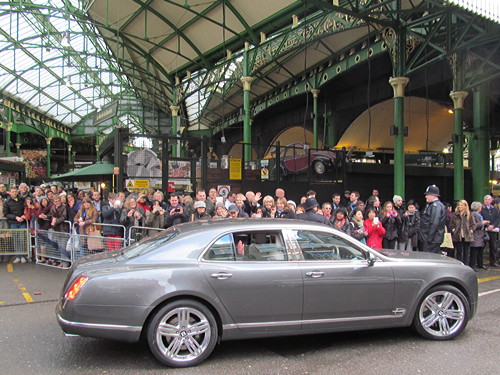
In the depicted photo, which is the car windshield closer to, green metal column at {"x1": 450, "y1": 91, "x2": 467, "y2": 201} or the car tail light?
the car tail light

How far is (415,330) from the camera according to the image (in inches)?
177

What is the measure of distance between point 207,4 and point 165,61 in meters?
7.35

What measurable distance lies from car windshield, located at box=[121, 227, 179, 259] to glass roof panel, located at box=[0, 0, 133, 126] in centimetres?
1481

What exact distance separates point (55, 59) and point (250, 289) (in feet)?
101

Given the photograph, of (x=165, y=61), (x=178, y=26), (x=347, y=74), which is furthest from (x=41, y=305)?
(x=165, y=61)

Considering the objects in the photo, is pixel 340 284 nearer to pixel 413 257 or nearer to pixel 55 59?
pixel 413 257

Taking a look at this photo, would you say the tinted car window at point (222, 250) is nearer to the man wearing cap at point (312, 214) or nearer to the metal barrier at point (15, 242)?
the man wearing cap at point (312, 214)

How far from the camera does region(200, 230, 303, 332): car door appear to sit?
380 centimetres

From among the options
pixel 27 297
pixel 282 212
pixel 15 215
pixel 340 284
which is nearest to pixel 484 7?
pixel 282 212

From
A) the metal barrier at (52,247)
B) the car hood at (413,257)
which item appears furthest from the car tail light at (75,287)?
the metal barrier at (52,247)

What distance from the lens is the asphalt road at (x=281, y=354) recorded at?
12.0 feet

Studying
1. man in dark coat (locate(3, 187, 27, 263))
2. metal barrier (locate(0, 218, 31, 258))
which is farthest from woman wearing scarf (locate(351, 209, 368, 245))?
man in dark coat (locate(3, 187, 27, 263))

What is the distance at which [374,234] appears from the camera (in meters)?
7.43

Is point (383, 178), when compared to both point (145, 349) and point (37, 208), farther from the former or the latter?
point (145, 349)
